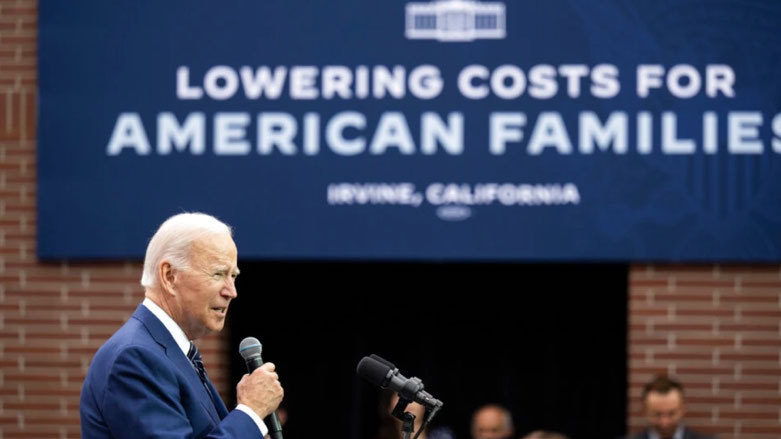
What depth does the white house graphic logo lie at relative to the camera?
7.94m

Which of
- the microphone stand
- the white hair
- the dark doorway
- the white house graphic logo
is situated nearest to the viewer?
the white hair

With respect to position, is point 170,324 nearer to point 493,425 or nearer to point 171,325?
point 171,325

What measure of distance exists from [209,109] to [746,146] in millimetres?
3350

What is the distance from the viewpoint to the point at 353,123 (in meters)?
7.98

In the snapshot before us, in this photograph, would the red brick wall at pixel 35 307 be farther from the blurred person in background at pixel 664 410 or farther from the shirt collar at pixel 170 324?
the shirt collar at pixel 170 324

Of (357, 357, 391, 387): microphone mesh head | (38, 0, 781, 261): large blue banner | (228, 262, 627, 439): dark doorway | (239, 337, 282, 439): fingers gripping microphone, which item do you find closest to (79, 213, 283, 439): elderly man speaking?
(239, 337, 282, 439): fingers gripping microphone

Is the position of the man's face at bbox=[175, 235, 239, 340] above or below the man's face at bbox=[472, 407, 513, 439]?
above

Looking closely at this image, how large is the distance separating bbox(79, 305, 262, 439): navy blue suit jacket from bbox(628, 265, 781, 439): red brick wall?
4.86m

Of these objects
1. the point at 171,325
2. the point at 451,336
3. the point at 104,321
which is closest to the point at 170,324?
the point at 171,325

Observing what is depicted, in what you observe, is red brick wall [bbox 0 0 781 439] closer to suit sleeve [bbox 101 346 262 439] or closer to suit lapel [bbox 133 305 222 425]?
suit lapel [bbox 133 305 222 425]

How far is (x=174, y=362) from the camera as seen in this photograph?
3.44 meters

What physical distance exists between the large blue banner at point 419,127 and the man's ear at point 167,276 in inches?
175

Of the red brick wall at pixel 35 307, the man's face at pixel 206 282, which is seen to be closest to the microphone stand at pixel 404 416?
the man's face at pixel 206 282

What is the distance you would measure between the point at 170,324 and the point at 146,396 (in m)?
0.29
